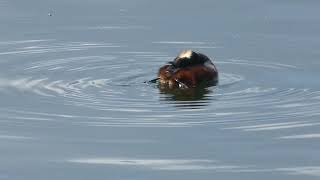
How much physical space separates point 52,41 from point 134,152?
553 cm

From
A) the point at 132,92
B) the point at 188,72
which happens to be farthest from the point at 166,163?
the point at 188,72

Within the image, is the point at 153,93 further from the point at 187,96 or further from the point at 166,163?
the point at 166,163

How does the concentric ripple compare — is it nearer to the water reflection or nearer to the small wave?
the water reflection

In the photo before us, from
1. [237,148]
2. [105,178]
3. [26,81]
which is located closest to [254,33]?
[26,81]

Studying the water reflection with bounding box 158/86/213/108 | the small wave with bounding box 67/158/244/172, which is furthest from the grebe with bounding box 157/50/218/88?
the small wave with bounding box 67/158/244/172

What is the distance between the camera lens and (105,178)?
8352 millimetres

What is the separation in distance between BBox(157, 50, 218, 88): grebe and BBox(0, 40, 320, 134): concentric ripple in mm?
151

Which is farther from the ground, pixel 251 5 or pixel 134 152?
pixel 251 5

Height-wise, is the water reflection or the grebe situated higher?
the grebe

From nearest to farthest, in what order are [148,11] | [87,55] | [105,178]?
1. [105,178]
2. [87,55]
3. [148,11]

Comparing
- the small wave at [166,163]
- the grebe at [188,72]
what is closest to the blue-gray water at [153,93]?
the small wave at [166,163]

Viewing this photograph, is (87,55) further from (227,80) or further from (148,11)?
(148,11)

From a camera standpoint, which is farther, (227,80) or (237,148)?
(227,80)

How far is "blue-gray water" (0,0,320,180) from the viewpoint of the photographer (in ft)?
28.9
